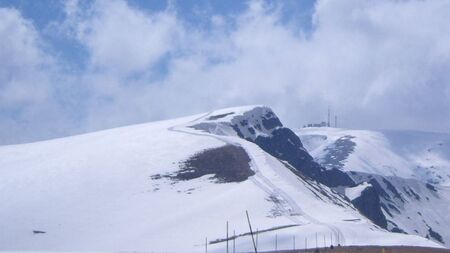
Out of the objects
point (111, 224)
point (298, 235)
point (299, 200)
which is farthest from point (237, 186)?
point (298, 235)

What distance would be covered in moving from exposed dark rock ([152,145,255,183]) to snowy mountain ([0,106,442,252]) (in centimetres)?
22

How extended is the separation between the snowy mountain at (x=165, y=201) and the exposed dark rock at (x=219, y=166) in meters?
0.22

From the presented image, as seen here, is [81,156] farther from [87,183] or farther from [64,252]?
[64,252]

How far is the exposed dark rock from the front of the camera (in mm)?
151750

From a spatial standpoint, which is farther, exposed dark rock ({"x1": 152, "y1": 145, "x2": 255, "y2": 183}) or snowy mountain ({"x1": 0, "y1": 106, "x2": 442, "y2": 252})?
exposed dark rock ({"x1": 152, "y1": 145, "x2": 255, "y2": 183})

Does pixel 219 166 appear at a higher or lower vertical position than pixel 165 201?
higher

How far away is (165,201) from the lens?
13712 centimetres

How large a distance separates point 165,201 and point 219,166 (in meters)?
24.9

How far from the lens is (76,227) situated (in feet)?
413

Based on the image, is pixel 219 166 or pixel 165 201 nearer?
pixel 165 201

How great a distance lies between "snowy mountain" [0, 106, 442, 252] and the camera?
109750 mm

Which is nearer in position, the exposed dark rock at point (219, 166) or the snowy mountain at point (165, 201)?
the snowy mountain at point (165, 201)

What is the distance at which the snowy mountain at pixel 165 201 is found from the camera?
360 ft

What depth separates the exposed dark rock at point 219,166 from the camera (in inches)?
5974
